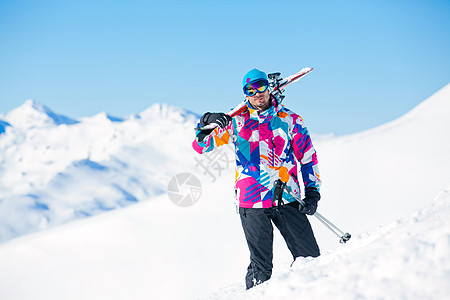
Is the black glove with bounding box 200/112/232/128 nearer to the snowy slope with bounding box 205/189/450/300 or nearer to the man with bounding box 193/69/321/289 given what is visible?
the man with bounding box 193/69/321/289

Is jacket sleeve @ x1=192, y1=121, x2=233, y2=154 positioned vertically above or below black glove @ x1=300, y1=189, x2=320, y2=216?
above

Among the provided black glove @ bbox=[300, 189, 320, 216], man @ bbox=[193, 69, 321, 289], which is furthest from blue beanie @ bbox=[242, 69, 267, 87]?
black glove @ bbox=[300, 189, 320, 216]

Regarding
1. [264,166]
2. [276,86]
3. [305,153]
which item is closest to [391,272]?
[264,166]

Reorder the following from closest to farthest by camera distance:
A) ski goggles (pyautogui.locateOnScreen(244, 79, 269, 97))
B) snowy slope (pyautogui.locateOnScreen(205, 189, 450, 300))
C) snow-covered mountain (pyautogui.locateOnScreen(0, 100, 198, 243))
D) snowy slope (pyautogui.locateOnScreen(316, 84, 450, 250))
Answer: snowy slope (pyautogui.locateOnScreen(205, 189, 450, 300)), ski goggles (pyautogui.locateOnScreen(244, 79, 269, 97)), snowy slope (pyautogui.locateOnScreen(316, 84, 450, 250)), snow-covered mountain (pyautogui.locateOnScreen(0, 100, 198, 243))

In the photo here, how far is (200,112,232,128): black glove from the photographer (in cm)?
358

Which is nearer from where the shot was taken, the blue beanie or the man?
the man

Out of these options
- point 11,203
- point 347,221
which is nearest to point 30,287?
point 347,221

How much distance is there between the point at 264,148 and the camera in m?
3.64

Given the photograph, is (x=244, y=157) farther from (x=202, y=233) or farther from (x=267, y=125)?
(x=202, y=233)

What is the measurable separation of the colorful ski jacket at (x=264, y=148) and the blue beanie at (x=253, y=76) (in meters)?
0.26

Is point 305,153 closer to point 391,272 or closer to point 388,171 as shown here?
point 391,272

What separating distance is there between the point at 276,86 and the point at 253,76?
575 mm

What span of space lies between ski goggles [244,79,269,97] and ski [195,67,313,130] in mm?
121

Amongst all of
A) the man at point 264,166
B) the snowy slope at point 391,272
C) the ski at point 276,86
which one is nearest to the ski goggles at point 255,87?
the man at point 264,166
